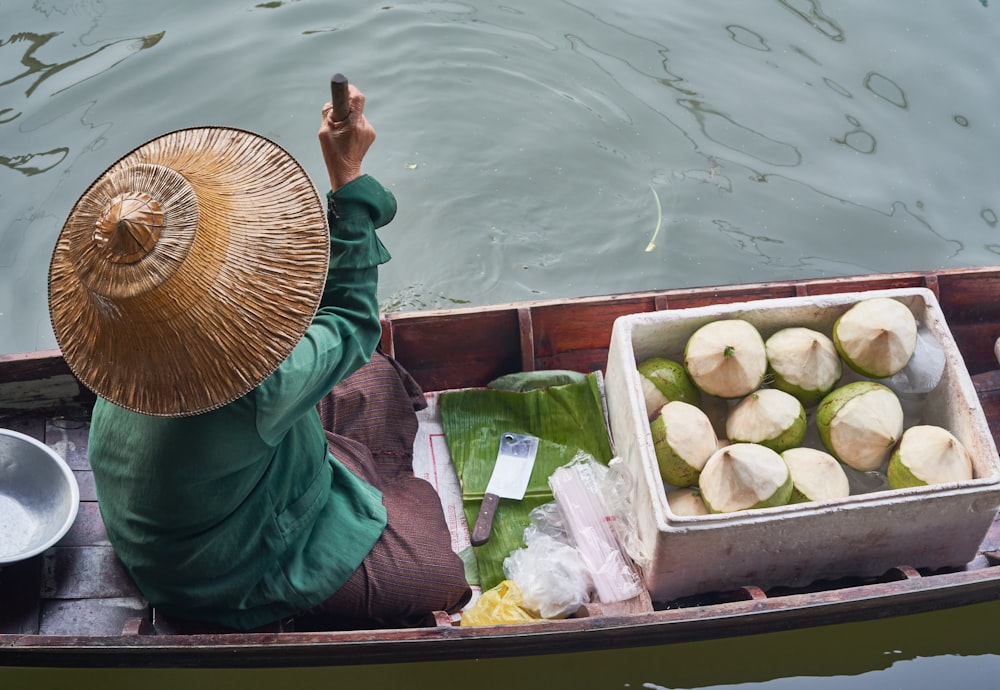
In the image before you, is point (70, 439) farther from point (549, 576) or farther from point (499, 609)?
point (549, 576)

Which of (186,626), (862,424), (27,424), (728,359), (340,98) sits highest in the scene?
(340,98)

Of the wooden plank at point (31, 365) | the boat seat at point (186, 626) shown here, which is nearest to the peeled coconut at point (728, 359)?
the boat seat at point (186, 626)

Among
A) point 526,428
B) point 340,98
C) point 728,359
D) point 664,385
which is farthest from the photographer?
point 526,428

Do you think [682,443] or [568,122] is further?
[568,122]

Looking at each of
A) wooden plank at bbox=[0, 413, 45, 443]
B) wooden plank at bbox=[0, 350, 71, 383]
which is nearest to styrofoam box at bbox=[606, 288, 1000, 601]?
wooden plank at bbox=[0, 350, 71, 383]

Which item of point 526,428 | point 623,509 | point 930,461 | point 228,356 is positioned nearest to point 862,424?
point 930,461

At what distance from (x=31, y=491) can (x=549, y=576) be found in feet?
5.08

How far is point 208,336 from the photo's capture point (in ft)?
5.53

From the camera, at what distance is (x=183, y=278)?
1646mm

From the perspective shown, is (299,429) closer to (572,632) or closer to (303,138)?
(572,632)

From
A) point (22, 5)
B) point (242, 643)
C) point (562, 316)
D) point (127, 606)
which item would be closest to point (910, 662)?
point (562, 316)

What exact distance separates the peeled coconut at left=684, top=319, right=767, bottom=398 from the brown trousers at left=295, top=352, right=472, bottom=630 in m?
0.90

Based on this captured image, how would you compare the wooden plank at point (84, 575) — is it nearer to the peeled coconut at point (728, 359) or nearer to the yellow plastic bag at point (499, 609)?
the yellow plastic bag at point (499, 609)

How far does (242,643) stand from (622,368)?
131 cm
